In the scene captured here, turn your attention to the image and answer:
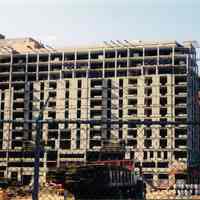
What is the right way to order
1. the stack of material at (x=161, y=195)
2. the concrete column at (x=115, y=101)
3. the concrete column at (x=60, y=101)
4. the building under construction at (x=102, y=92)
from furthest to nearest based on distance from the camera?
the concrete column at (x=60, y=101) < the concrete column at (x=115, y=101) < the building under construction at (x=102, y=92) < the stack of material at (x=161, y=195)

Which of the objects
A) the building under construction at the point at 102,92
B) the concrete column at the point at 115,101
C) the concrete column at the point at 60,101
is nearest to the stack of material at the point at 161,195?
the building under construction at the point at 102,92

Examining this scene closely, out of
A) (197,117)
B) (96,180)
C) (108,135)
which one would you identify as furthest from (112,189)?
(197,117)

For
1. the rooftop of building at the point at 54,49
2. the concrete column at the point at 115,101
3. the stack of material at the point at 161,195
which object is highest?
the rooftop of building at the point at 54,49

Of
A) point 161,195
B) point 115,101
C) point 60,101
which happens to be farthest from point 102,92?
point 161,195

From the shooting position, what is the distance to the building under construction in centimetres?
10256

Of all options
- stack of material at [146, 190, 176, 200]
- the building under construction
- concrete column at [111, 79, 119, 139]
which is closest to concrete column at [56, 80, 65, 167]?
the building under construction

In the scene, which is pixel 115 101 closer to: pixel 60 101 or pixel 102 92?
pixel 102 92

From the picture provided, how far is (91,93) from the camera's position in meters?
109

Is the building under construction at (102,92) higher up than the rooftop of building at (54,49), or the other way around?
the rooftop of building at (54,49)

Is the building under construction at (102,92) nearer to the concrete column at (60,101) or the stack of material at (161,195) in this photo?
the concrete column at (60,101)

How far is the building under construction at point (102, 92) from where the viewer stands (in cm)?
10256

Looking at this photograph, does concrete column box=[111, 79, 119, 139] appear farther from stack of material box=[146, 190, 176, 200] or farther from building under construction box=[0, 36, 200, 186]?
stack of material box=[146, 190, 176, 200]

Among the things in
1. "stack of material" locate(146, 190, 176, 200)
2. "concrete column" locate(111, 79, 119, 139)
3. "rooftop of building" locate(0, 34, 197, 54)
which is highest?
"rooftop of building" locate(0, 34, 197, 54)

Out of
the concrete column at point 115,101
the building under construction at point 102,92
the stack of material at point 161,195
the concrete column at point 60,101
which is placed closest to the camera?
the stack of material at point 161,195
